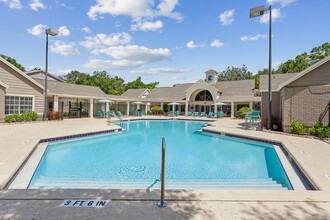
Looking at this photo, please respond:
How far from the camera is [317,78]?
11258 mm

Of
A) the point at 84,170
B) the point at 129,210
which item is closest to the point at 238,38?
the point at 84,170

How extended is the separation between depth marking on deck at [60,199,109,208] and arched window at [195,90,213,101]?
27.9 m

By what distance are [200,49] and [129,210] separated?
22.2m

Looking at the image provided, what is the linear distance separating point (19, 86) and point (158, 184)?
56.1 feet

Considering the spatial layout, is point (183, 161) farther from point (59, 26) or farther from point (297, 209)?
point (59, 26)

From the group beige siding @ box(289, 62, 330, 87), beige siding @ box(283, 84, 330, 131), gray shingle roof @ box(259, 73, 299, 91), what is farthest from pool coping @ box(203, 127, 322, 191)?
gray shingle roof @ box(259, 73, 299, 91)

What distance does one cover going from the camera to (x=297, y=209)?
318 centimetres

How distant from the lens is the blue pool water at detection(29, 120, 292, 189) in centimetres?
522

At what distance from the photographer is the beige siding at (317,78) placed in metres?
11.0

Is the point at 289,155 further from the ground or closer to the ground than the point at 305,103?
closer to the ground

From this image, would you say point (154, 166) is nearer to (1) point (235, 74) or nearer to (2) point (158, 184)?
(2) point (158, 184)

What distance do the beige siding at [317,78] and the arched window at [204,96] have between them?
18282 millimetres

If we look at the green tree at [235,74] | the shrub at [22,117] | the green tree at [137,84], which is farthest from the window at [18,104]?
the green tree at [235,74]

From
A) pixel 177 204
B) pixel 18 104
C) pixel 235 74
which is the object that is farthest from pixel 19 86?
pixel 235 74
